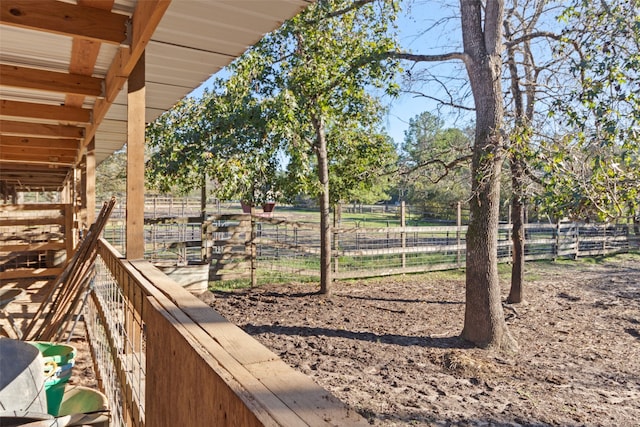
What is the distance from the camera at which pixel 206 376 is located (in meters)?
1.01

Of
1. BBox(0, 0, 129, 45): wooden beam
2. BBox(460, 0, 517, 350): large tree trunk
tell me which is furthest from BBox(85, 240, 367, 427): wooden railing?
BBox(460, 0, 517, 350): large tree trunk

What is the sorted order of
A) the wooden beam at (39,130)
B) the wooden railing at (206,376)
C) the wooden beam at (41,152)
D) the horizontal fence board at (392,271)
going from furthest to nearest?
the horizontal fence board at (392,271) → the wooden beam at (41,152) → the wooden beam at (39,130) → the wooden railing at (206,376)

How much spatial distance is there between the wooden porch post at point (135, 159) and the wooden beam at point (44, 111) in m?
2.21

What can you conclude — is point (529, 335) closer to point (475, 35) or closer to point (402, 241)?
point (475, 35)

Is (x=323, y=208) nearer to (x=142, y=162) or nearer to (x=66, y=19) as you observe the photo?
(x=142, y=162)

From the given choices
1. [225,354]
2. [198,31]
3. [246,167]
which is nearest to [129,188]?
[198,31]

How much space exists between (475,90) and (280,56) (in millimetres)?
3436

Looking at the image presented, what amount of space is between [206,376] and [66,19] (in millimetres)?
2099

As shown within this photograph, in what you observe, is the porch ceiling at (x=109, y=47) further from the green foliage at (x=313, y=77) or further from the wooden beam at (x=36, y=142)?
the green foliage at (x=313, y=77)

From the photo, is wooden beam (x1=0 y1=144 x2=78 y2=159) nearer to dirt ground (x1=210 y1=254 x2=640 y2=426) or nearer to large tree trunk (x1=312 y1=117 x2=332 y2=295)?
dirt ground (x1=210 y1=254 x2=640 y2=426)

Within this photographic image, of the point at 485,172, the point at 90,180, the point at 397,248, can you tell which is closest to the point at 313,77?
the point at 485,172

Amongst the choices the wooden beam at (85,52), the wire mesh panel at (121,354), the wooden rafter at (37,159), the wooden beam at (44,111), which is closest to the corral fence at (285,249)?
the wooden rafter at (37,159)

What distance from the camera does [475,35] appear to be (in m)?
5.42

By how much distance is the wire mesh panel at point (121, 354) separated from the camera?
209cm
